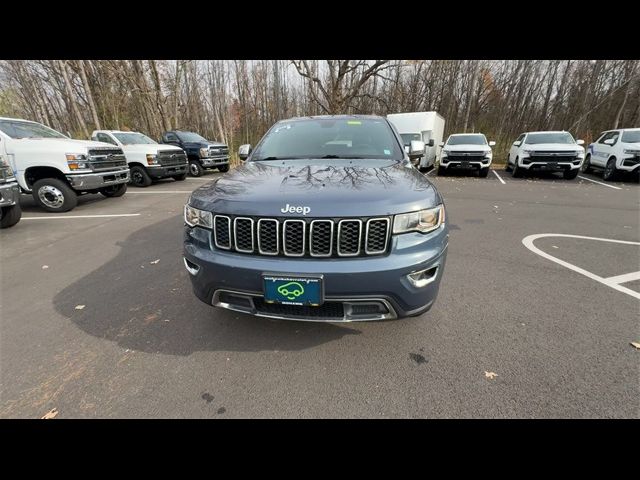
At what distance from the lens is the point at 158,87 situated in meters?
19.4

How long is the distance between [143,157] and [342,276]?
426 inches

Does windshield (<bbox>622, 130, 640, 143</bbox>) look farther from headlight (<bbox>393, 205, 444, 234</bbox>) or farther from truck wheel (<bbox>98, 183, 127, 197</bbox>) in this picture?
truck wheel (<bbox>98, 183, 127, 197</bbox>)

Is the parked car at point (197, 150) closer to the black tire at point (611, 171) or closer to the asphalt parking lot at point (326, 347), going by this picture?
the asphalt parking lot at point (326, 347)

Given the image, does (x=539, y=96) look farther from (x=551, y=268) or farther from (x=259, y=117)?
(x=551, y=268)

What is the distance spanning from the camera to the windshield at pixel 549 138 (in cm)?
1141

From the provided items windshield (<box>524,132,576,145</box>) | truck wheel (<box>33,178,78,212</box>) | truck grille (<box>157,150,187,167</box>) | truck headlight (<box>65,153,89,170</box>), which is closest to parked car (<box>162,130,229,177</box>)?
truck grille (<box>157,150,187,167</box>)

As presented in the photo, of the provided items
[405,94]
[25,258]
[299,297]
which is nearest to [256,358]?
[299,297]

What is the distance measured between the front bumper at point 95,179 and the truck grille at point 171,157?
2.52 m

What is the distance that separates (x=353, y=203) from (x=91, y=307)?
2875 mm

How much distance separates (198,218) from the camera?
2180 mm

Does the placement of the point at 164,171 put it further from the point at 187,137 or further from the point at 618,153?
the point at 618,153

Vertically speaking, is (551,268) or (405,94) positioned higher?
(405,94)

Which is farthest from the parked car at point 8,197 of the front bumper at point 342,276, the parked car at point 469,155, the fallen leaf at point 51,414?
the parked car at point 469,155

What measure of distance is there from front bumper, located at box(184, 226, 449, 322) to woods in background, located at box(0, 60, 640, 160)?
19318 mm
